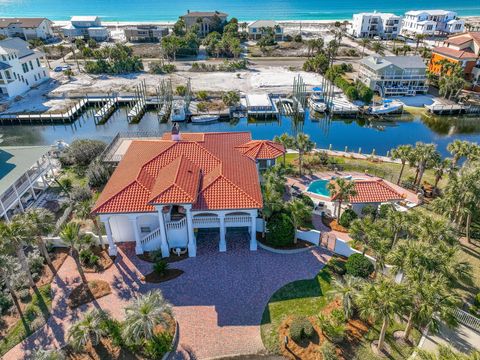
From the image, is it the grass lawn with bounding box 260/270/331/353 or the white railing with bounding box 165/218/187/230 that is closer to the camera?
the grass lawn with bounding box 260/270/331/353

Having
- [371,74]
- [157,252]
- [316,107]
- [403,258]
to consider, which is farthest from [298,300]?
[371,74]

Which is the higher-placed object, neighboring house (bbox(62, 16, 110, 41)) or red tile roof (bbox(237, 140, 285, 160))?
neighboring house (bbox(62, 16, 110, 41))

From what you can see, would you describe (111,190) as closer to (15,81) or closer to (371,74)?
(15,81)

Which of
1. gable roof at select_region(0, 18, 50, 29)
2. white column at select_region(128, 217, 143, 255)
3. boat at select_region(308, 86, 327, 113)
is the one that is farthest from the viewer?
gable roof at select_region(0, 18, 50, 29)

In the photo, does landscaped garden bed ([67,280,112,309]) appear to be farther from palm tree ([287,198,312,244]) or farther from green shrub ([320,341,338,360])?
green shrub ([320,341,338,360])

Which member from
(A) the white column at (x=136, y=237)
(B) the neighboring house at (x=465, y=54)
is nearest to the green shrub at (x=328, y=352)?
(A) the white column at (x=136, y=237)

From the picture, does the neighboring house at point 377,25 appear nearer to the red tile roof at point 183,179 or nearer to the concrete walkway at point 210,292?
the red tile roof at point 183,179

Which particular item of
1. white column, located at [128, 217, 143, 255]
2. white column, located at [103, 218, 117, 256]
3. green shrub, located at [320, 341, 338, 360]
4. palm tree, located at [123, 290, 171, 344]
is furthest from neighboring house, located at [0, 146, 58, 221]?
green shrub, located at [320, 341, 338, 360]

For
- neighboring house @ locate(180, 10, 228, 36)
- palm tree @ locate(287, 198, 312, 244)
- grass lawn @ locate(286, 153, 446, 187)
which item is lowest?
grass lawn @ locate(286, 153, 446, 187)
